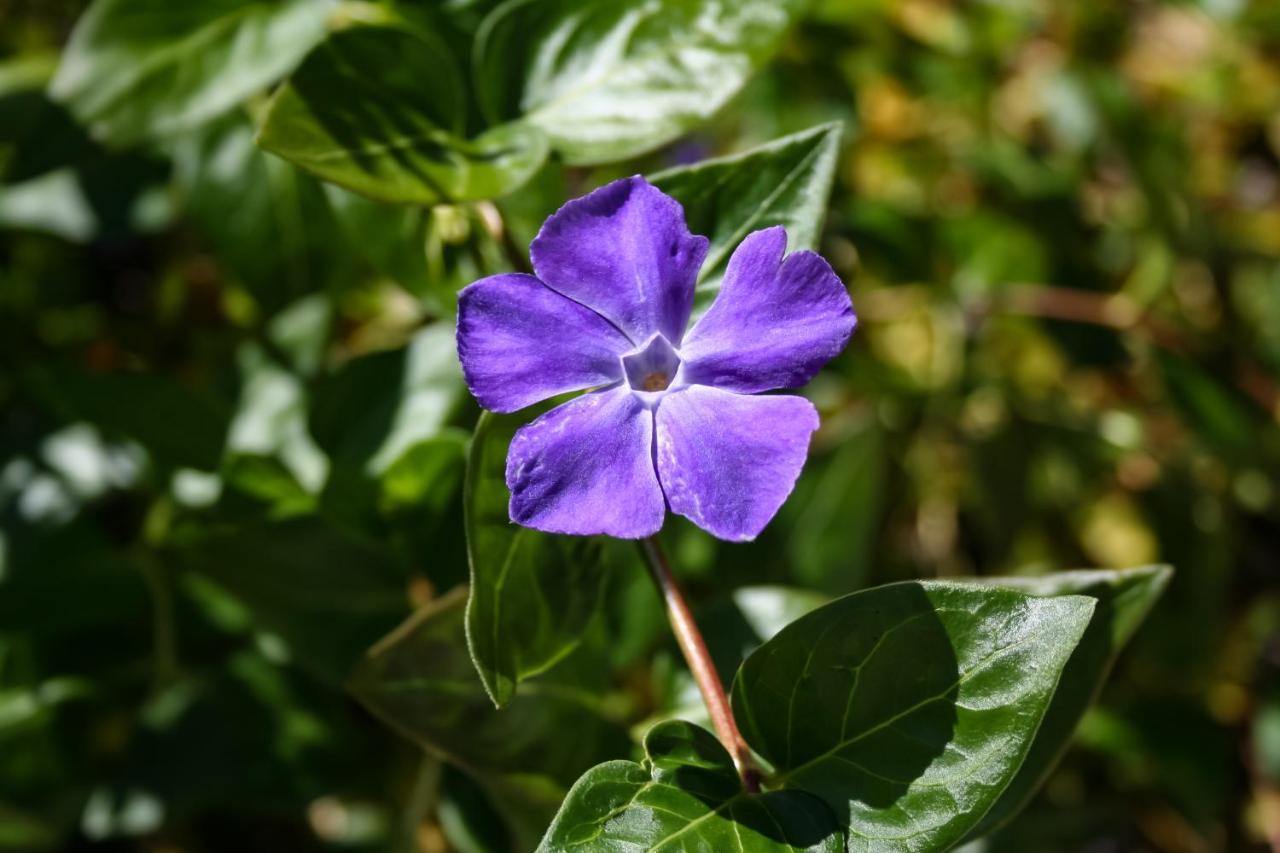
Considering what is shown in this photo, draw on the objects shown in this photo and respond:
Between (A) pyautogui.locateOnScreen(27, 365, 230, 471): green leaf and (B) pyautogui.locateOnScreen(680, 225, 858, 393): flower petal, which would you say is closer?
(B) pyautogui.locateOnScreen(680, 225, 858, 393): flower petal

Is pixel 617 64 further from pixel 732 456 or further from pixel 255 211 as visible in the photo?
pixel 255 211

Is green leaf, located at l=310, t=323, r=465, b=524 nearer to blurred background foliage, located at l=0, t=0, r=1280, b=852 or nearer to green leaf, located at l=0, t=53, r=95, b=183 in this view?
blurred background foliage, located at l=0, t=0, r=1280, b=852

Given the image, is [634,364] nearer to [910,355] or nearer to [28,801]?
[28,801]

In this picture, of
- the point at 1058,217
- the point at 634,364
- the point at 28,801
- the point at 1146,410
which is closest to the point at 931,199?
the point at 1058,217

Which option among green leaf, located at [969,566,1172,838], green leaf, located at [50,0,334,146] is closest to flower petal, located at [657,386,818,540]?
green leaf, located at [969,566,1172,838]

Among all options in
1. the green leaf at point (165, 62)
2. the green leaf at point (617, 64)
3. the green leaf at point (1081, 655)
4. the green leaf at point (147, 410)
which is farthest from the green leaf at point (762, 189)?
the green leaf at point (147, 410)

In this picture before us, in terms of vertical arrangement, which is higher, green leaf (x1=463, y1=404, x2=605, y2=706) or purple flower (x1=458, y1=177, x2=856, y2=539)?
purple flower (x1=458, y1=177, x2=856, y2=539)
